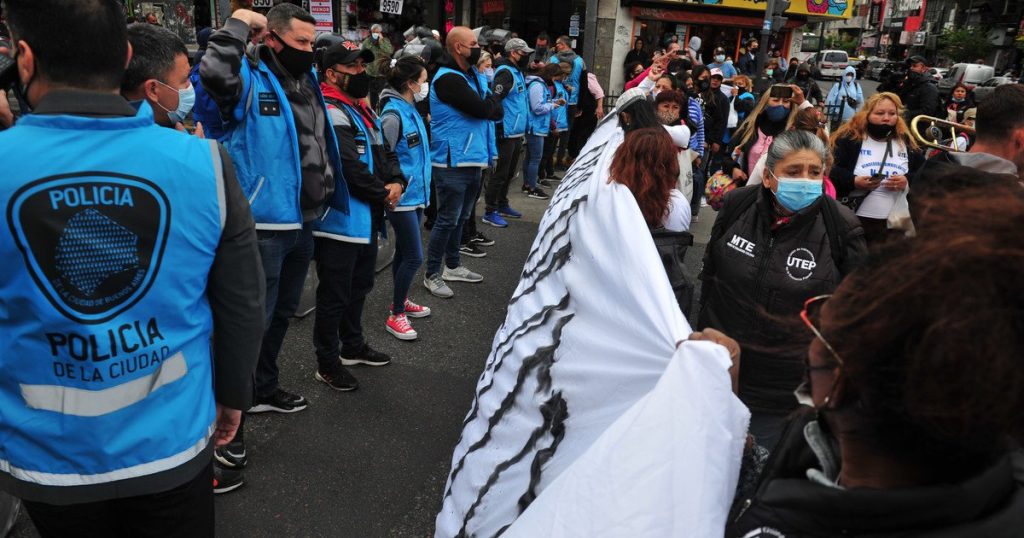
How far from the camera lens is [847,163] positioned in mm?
4289

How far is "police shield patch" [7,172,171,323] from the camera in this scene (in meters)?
1.37

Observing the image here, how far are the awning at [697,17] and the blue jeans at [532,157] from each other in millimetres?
11360

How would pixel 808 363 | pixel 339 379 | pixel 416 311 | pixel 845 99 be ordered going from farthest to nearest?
1. pixel 845 99
2. pixel 416 311
3. pixel 339 379
4. pixel 808 363

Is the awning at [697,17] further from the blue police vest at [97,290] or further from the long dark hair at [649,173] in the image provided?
the blue police vest at [97,290]

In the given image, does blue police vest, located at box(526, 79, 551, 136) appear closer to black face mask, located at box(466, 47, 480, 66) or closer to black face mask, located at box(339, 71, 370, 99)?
black face mask, located at box(466, 47, 480, 66)

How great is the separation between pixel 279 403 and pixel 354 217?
1018 mm

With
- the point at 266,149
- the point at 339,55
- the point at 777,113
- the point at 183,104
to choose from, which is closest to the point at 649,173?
the point at 266,149

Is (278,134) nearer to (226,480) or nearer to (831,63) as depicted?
(226,480)

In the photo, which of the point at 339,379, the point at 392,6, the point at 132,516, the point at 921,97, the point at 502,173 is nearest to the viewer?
the point at 132,516

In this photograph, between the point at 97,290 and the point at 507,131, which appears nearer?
the point at 97,290

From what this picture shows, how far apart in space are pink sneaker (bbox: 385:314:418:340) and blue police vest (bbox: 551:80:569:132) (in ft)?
16.1

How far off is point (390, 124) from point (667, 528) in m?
3.26

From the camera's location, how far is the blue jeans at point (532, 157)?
7801 mm

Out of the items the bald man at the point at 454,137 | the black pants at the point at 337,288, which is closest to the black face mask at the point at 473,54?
the bald man at the point at 454,137
